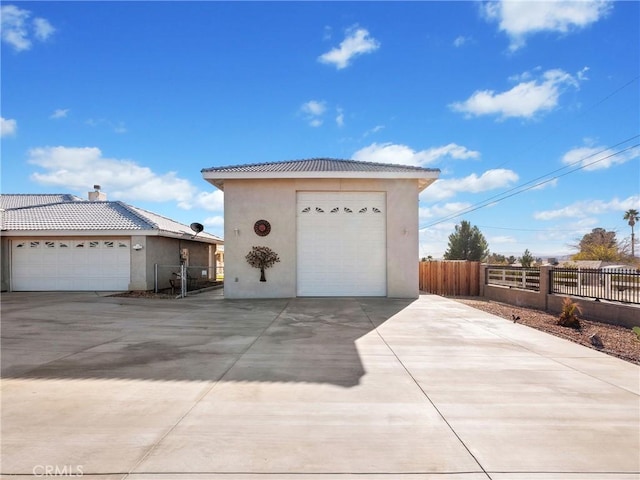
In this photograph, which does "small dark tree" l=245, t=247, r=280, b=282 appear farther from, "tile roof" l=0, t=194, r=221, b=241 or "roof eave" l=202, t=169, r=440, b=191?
"tile roof" l=0, t=194, r=221, b=241

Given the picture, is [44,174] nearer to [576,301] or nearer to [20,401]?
[20,401]

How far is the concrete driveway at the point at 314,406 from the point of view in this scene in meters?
2.62

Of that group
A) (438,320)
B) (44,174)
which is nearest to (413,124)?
(438,320)

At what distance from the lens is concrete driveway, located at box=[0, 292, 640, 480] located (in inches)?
103

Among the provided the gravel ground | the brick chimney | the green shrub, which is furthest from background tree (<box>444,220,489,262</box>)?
the brick chimney

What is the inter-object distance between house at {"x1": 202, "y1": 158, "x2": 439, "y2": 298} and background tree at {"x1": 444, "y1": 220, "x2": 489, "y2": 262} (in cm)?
2418

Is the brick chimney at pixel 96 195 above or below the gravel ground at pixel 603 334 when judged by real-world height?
above

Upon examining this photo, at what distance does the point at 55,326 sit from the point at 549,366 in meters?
9.33

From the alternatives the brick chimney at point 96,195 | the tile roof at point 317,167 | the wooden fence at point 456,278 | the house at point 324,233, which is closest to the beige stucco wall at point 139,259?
the house at point 324,233

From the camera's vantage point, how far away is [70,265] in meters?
15.4

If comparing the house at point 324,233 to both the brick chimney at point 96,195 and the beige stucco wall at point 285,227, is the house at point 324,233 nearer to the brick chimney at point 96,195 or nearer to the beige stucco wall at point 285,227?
the beige stucco wall at point 285,227

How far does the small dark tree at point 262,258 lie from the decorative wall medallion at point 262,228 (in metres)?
0.52

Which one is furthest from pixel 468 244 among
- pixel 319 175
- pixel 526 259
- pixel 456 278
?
pixel 319 175

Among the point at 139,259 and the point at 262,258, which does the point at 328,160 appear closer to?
the point at 262,258
